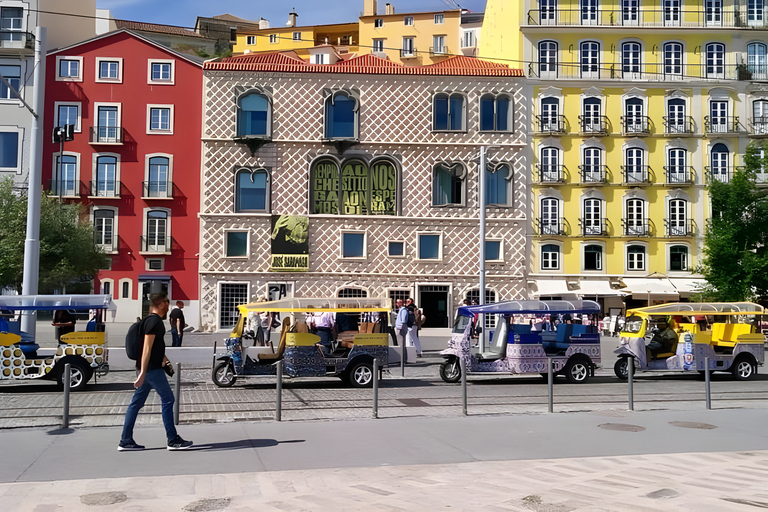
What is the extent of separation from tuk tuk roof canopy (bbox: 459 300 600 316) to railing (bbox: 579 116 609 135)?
2720cm

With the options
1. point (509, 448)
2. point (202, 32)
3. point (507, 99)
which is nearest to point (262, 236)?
point (507, 99)

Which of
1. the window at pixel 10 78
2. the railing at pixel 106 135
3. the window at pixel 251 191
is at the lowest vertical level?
the window at pixel 251 191

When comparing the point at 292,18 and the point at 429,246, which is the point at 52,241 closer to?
the point at 429,246

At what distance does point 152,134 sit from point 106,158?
2.82 metres

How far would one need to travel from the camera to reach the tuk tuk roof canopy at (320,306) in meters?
18.4

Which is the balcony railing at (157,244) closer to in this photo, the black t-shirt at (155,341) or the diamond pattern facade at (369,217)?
the diamond pattern facade at (369,217)

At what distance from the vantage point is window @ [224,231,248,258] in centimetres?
4388

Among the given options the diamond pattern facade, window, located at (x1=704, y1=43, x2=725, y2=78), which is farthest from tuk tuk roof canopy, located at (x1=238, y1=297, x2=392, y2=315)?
window, located at (x1=704, y1=43, x2=725, y2=78)

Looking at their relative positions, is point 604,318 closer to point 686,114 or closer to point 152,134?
point 686,114

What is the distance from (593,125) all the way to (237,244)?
20.7 meters

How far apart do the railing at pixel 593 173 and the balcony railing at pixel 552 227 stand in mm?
2669

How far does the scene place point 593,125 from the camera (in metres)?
45.9

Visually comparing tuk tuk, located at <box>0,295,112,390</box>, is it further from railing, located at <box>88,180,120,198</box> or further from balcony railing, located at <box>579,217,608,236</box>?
balcony railing, located at <box>579,217,608,236</box>

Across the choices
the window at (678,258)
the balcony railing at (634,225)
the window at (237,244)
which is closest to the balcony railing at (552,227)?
the balcony railing at (634,225)
